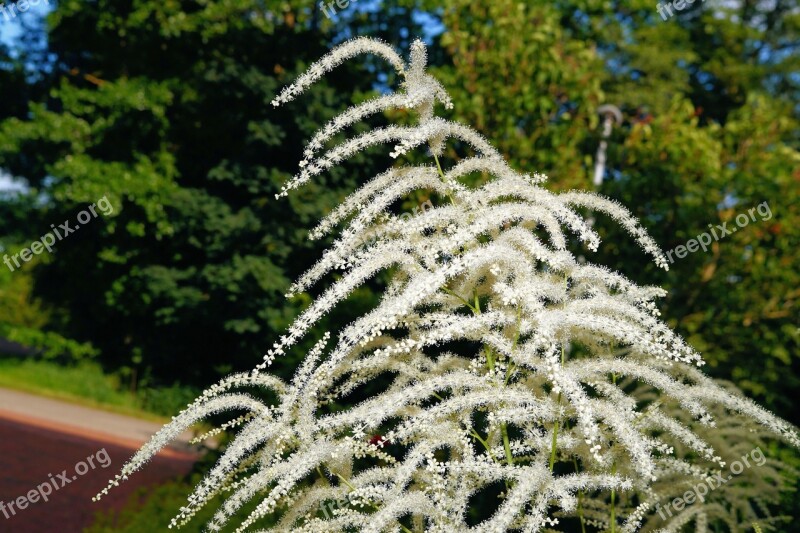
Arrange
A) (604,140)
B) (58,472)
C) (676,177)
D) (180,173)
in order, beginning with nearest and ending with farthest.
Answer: (676,177)
(58,472)
(604,140)
(180,173)

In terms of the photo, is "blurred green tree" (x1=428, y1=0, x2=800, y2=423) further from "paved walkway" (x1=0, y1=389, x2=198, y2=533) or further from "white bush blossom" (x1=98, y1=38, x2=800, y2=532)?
"paved walkway" (x1=0, y1=389, x2=198, y2=533)

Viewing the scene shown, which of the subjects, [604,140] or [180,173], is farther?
[180,173]

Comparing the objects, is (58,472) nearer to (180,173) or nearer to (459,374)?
(180,173)

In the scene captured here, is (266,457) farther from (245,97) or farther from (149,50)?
(149,50)

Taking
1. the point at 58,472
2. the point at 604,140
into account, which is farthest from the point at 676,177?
the point at 58,472

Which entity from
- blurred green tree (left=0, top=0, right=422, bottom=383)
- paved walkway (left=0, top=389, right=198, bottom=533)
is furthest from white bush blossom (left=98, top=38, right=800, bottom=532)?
blurred green tree (left=0, top=0, right=422, bottom=383)

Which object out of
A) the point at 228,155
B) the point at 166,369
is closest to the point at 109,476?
the point at 166,369

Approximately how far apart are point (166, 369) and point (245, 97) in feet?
18.7

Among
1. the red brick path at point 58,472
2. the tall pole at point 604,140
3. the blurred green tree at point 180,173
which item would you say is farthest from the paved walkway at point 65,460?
the tall pole at point 604,140

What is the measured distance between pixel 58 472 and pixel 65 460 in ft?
3.05

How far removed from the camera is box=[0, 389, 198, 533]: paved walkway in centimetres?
803

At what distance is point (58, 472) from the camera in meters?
10.2

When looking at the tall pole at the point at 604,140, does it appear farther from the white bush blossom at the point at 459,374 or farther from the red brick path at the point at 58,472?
the white bush blossom at the point at 459,374

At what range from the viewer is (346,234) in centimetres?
284
